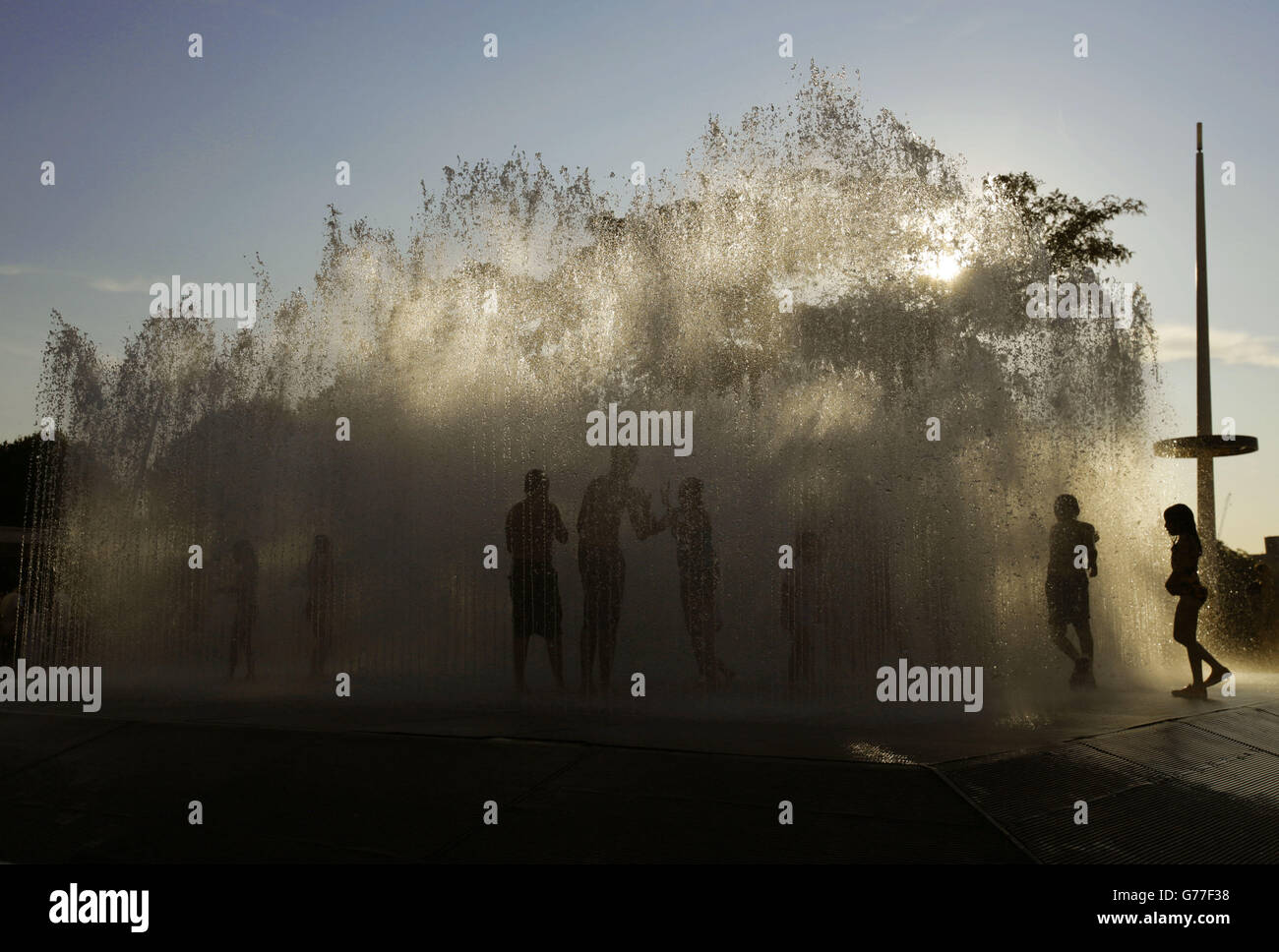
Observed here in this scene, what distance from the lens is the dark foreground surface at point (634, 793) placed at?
409 cm

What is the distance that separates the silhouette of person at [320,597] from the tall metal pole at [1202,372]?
12.1 meters

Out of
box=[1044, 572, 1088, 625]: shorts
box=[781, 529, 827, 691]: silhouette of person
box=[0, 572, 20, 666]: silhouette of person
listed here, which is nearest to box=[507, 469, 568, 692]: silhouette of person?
box=[781, 529, 827, 691]: silhouette of person

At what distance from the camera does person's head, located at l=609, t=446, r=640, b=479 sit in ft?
29.5

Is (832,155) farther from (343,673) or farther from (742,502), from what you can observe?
(343,673)

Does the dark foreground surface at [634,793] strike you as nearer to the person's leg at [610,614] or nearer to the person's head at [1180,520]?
the person's leg at [610,614]

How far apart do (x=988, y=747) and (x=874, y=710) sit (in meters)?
2.78

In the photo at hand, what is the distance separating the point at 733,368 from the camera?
49.4 feet

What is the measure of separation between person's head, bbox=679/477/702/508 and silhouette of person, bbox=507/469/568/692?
103 cm

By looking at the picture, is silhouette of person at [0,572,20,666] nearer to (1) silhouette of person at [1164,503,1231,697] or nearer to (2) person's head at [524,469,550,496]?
(2) person's head at [524,469,550,496]

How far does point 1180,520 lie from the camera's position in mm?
9047

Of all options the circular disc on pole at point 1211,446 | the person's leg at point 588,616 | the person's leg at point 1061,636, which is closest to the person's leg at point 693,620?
the person's leg at point 588,616

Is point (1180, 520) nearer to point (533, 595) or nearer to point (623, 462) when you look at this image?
point (623, 462)

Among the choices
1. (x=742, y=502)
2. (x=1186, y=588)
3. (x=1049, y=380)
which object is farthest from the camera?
(x=1049, y=380)
